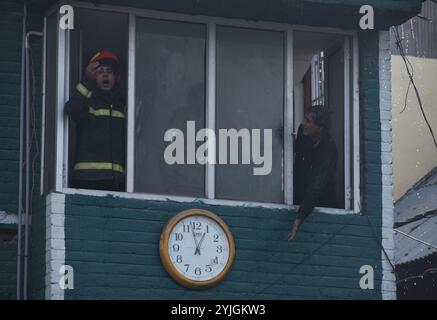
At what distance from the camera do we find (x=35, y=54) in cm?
1534

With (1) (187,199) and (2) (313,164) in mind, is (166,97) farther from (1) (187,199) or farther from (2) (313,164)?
(2) (313,164)

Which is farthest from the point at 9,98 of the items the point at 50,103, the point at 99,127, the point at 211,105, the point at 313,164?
the point at 313,164

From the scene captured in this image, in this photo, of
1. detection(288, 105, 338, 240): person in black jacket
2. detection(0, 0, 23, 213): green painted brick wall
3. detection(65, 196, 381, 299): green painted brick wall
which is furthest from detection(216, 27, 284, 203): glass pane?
detection(0, 0, 23, 213): green painted brick wall

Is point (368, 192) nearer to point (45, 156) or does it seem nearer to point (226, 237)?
point (226, 237)

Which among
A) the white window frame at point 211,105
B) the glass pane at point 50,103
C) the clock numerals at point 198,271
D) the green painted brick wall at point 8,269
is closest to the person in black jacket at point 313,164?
the white window frame at point 211,105

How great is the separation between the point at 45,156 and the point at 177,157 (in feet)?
4.26

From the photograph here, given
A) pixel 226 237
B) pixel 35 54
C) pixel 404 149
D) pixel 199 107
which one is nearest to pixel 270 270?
pixel 226 237

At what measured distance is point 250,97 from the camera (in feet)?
50.8

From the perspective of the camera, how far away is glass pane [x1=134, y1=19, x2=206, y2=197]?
1496cm

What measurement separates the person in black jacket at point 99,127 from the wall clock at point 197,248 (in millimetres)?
700

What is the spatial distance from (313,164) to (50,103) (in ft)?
8.84

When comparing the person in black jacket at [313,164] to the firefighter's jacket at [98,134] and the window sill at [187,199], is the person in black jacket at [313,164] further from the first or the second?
the firefighter's jacket at [98,134]
